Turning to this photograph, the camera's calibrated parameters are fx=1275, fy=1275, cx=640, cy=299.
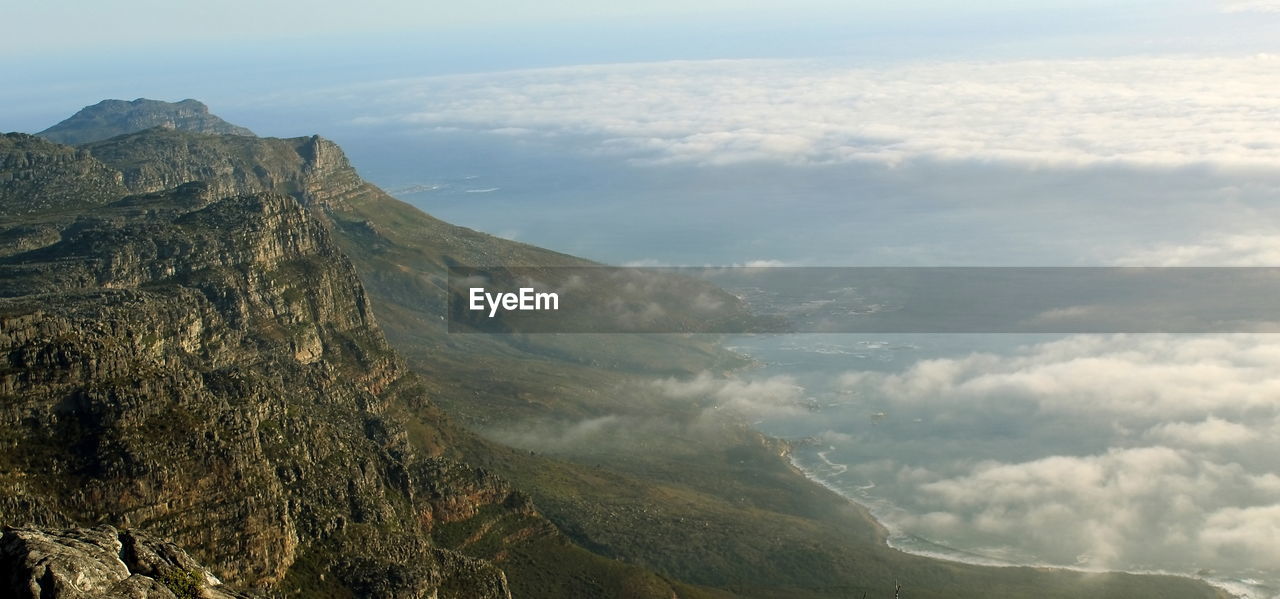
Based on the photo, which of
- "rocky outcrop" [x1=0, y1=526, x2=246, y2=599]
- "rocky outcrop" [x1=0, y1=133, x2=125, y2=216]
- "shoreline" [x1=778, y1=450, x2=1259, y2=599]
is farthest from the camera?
"rocky outcrop" [x1=0, y1=133, x2=125, y2=216]

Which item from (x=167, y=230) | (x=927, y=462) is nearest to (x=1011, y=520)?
(x=927, y=462)

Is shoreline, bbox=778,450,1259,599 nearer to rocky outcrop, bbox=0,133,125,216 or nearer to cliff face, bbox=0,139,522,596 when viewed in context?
cliff face, bbox=0,139,522,596

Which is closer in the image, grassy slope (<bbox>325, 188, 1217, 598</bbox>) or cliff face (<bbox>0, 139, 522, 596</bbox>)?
cliff face (<bbox>0, 139, 522, 596</bbox>)

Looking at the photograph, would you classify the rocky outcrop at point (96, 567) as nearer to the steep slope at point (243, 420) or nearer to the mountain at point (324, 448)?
the mountain at point (324, 448)

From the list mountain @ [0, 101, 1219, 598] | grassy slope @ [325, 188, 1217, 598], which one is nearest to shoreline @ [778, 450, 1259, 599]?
mountain @ [0, 101, 1219, 598]

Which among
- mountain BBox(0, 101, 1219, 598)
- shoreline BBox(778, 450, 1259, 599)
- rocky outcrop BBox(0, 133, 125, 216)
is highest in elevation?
rocky outcrop BBox(0, 133, 125, 216)

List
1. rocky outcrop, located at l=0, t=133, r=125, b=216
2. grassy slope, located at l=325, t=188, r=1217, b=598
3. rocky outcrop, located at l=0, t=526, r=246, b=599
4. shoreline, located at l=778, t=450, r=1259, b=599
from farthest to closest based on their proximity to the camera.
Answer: rocky outcrop, located at l=0, t=133, r=125, b=216 → shoreline, located at l=778, t=450, r=1259, b=599 → grassy slope, located at l=325, t=188, r=1217, b=598 → rocky outcrop, located at l=0, t=526, r=246, b=599

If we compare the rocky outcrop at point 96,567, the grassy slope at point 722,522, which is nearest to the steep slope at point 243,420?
the grassy slope at point 722,522
